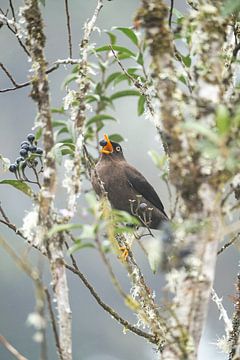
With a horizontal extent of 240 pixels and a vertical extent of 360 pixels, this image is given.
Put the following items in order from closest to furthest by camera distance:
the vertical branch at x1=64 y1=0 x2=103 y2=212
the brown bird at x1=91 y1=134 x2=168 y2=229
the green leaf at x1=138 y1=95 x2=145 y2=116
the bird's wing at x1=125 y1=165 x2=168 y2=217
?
the vertical branch at x1=64 y1=0 x2=103 y2=212, the green leaf at x1=138 y1=95 x2=145 y2=116, the brown bird at x1=91 y1=134 x2=168 y2=229, the bird's wing at x1=125 y1=165 x2=168 y2=217

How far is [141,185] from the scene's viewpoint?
13.9 feet

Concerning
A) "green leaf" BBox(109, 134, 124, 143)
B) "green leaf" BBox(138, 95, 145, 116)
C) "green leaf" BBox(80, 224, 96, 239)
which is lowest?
"green leaf" BBox(80, 224, 96, 239)

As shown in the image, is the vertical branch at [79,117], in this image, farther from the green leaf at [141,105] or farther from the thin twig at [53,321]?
the green leaf at [141,105]

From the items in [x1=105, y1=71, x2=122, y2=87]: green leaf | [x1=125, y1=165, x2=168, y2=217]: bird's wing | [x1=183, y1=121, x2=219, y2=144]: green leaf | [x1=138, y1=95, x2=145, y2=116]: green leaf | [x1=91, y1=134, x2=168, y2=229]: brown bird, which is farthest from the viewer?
[x1=125, y1=165, x2=168, y2=217]: bird's wing

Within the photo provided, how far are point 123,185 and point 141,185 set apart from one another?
19 cm

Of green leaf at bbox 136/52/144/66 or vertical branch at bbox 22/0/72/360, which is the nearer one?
vertical branch at bbox 22/0/72/360

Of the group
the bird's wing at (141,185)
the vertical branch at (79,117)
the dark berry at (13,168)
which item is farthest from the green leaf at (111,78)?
the bird's wing at (141,185)

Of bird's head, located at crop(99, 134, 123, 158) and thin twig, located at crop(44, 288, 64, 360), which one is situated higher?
bird's head, located at crop(99, 134, 123, 158)

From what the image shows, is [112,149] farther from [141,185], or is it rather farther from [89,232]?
[89,232]

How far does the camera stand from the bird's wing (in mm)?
4211

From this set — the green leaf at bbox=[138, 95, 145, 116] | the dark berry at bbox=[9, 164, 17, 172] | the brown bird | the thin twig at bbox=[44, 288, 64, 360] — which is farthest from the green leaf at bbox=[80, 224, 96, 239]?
the brown bird

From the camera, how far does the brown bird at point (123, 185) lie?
3994mm

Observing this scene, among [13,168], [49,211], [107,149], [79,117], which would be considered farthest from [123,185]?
[49,211]

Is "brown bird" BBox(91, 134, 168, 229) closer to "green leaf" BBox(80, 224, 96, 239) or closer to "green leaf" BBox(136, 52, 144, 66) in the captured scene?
"green leaf" BBox(136, 52, 144, 66)
